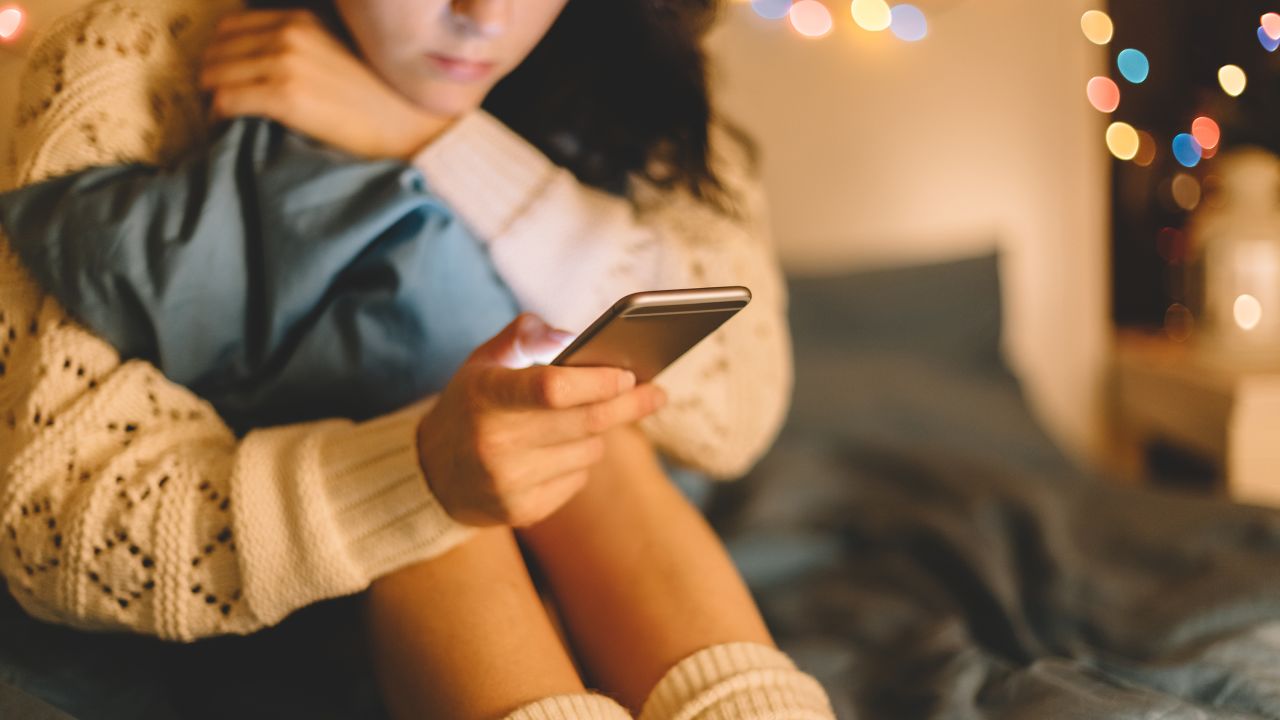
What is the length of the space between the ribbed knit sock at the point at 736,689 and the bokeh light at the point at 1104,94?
1.69m

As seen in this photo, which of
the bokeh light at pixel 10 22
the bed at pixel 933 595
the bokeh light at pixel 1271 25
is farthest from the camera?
the bokeh light at pixel 1271 25

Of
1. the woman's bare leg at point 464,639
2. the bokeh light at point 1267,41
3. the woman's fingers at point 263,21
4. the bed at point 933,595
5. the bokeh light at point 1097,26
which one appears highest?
the bokeh light at point 1267,41

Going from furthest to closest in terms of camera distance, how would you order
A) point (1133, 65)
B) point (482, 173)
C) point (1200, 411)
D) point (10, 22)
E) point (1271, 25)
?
point (1133, 65) → point (1271, 25) → point (1200, 411) → point (10, 22) → point (482, 173)

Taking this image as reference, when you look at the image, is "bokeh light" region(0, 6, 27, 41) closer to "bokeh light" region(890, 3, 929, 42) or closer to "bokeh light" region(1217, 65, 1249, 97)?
"bokeh light" region(890, 3, 929, 42)

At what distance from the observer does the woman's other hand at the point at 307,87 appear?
603 millimetres

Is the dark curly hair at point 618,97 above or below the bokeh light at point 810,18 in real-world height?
below

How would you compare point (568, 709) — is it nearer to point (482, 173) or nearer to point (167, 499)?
point (167, 499)

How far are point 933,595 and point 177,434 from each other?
0.65 metres

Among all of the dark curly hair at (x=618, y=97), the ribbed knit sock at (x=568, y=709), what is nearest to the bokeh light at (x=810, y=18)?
the dark curly hair at (x=618, y=97)

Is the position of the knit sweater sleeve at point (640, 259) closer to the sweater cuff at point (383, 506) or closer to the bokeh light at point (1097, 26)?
the sweater cuff at point (383, 506)

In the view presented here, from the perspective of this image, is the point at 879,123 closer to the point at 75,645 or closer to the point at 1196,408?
the point at 1196,408

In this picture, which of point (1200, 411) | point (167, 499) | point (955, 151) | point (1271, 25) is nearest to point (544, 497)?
point (167, 499)

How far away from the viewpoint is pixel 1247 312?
4.70 feet

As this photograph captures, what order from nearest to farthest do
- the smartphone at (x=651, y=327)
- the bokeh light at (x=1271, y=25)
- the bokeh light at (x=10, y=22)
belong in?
the smartphone at (x=651, y=327), the bokeh light at (x=10, y=22), the bokeh light at (x=1271, y=25)
